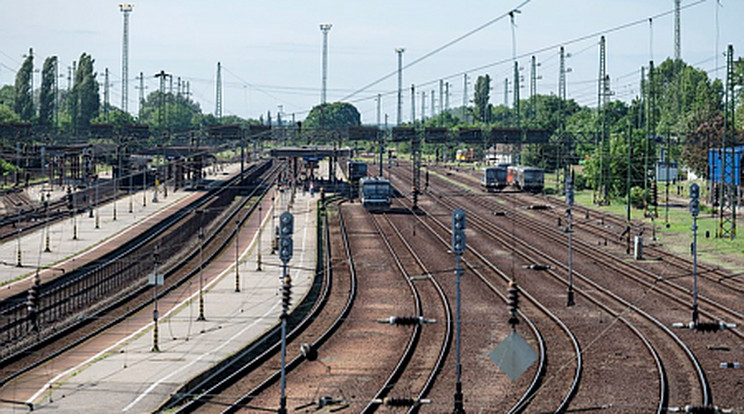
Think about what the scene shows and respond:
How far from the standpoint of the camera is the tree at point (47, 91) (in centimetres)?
12662

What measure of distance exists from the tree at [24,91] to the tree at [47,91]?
2178 millimetres

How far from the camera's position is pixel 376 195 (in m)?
69.8

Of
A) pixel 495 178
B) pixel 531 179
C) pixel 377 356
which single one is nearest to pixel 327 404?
pixel 377 356

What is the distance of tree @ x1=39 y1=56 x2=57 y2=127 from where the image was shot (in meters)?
127

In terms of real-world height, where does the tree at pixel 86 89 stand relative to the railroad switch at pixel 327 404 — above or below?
above

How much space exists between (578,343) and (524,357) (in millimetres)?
8682

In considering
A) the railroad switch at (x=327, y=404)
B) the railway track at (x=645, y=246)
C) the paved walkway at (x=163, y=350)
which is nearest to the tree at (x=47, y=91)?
the railway track at (x=645, y=246)

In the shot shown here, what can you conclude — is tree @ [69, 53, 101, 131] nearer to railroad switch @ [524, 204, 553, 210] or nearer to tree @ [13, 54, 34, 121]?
tree @ [13, 54, 34, 121]

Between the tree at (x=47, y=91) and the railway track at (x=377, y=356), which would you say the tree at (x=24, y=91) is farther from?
the railway track at (x=377, y=356)

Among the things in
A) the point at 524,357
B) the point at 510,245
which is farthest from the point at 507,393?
the point at 510,245

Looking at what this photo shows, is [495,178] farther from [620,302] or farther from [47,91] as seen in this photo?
[47,91]

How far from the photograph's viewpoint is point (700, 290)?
3528cm

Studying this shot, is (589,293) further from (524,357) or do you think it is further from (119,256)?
(119,256)

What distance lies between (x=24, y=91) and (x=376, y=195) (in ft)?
267
